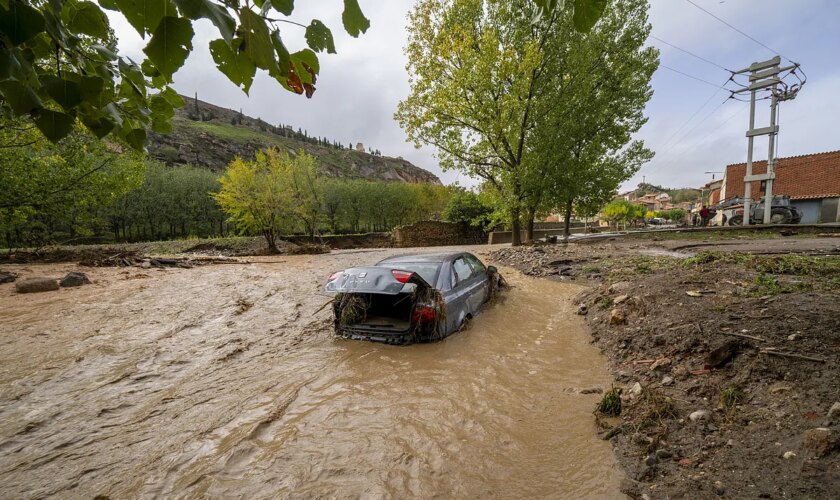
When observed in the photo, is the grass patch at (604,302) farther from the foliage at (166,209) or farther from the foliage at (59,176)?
the foliage at (166,209)

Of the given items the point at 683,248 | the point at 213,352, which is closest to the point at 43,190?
the point at 213,352

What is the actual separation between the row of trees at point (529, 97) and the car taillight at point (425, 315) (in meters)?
13.0

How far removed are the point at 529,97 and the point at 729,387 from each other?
57.0ft

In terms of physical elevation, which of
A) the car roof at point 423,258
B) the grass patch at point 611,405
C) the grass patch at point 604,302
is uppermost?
the car roof at point 423,258

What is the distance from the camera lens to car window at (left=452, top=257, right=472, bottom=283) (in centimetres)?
636

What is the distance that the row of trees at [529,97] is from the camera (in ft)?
53.4

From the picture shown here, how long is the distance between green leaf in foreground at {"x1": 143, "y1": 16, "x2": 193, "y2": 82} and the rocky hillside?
75512 mm

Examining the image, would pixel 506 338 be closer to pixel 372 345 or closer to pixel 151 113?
pixel 372 345

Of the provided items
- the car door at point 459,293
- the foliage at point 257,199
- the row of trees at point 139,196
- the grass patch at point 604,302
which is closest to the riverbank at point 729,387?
the grass patch at point 604,302

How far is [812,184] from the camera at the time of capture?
29.3 meters

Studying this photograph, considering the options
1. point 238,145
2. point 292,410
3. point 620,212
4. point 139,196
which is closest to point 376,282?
point 292,410

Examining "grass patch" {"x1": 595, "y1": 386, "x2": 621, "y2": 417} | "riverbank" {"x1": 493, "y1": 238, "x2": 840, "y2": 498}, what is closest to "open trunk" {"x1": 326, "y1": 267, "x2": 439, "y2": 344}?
"grass patch" {"x1": 595, "y1": 386, "x2": 621, "y2": 417}

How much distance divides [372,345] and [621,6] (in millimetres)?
21581

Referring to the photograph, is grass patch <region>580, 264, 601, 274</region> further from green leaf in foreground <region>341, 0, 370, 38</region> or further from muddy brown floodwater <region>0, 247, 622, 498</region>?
green leaf in foreground <region>341, 0, 370, 38</region>
